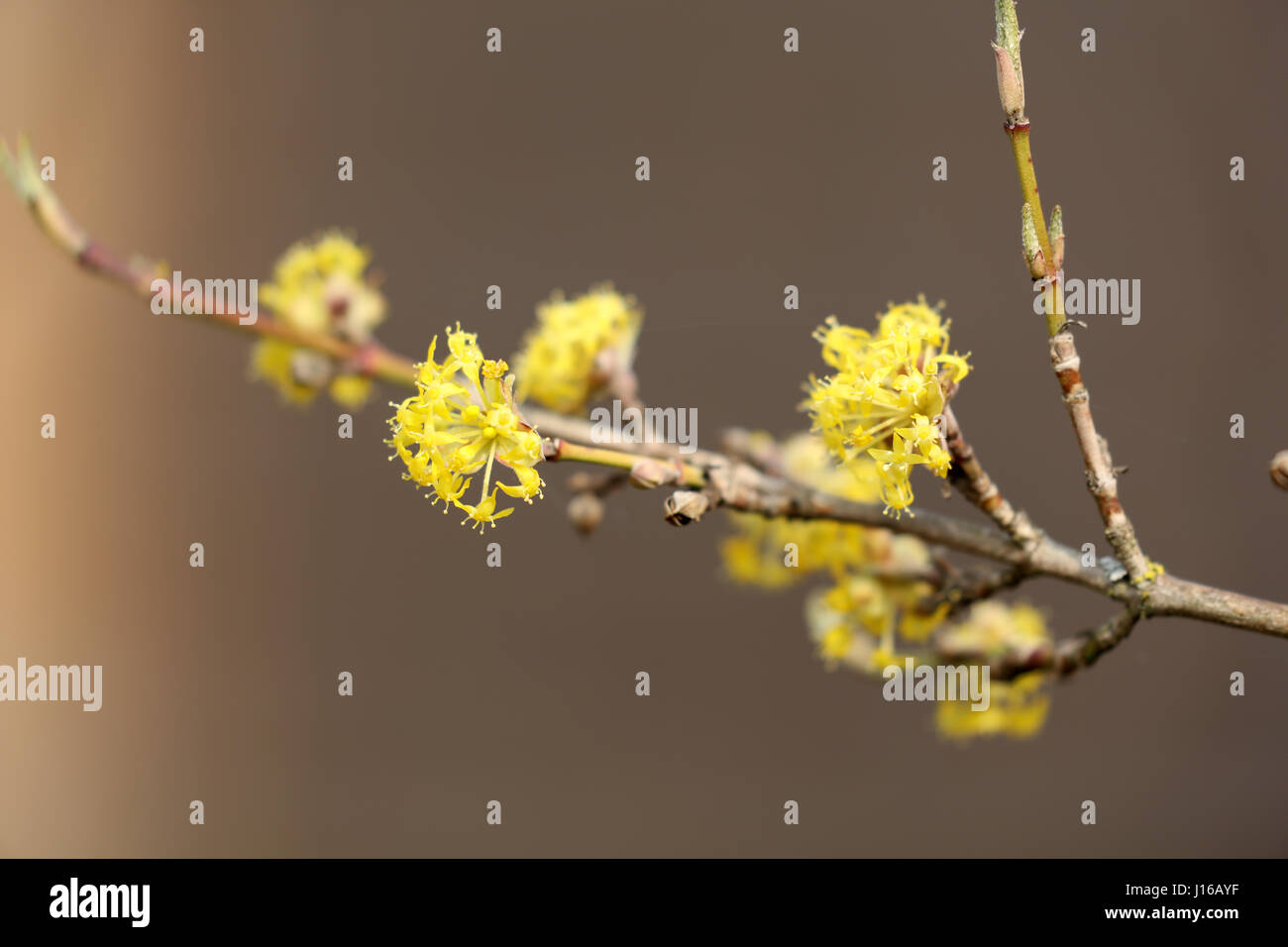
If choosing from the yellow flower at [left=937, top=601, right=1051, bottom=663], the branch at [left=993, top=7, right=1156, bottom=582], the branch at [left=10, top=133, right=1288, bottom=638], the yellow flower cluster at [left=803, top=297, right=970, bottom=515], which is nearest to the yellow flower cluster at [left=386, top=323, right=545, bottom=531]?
the branch at [left=10, top=133, right=1288, bottom=638]

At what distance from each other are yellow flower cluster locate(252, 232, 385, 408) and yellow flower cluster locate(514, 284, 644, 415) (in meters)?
0.19

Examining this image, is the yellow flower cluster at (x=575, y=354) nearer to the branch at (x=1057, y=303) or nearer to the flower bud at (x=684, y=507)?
the flower bud at (x=684, y=507)

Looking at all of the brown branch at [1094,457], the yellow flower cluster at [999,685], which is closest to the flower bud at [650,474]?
the brown branch at [1094,457]

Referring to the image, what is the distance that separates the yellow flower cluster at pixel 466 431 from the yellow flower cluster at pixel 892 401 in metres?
0.21

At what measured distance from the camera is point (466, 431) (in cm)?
65

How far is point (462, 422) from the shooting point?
0.65 m

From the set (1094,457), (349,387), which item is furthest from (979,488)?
(349,387)

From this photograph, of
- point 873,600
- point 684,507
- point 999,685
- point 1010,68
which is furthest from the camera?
point 999,685

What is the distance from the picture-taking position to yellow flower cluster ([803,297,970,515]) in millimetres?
633

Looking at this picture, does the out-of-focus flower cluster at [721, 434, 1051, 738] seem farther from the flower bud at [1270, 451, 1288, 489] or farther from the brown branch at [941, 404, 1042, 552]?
the flower bud at [1270, 451, 1288, 489]

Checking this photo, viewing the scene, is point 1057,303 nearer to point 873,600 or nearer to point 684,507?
point 684,507

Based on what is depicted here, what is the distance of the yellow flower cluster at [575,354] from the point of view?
0.90 m

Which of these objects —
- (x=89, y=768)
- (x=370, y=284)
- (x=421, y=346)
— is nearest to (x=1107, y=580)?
(x=370, y=284)

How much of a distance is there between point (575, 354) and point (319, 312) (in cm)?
29
